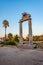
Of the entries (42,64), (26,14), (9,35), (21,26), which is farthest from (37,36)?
(42,64)

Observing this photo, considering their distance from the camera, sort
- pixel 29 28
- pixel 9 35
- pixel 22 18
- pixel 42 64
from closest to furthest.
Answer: pixel 42 64
pixel 29 28
pixel 22 18
pixel 9 35

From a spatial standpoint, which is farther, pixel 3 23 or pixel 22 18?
pixel 3 23

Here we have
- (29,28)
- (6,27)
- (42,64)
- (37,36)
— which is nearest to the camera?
(42,64)

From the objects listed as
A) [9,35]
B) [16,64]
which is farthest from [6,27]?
[16,64]

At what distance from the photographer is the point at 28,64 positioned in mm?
7430

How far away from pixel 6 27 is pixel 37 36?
1667 cm

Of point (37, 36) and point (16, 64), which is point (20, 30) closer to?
point (37, 36)

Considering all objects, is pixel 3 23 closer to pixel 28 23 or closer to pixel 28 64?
pixel 28 23

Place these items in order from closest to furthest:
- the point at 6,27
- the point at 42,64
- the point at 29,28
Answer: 1. the point at 42,64
2. the point at 29,28
3. the point at 6,27

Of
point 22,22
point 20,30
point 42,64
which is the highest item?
point 22,22

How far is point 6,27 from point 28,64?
4390 cm

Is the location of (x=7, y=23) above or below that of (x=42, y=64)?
above

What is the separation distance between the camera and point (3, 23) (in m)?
51.1

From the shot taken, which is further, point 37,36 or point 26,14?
point 37,36
